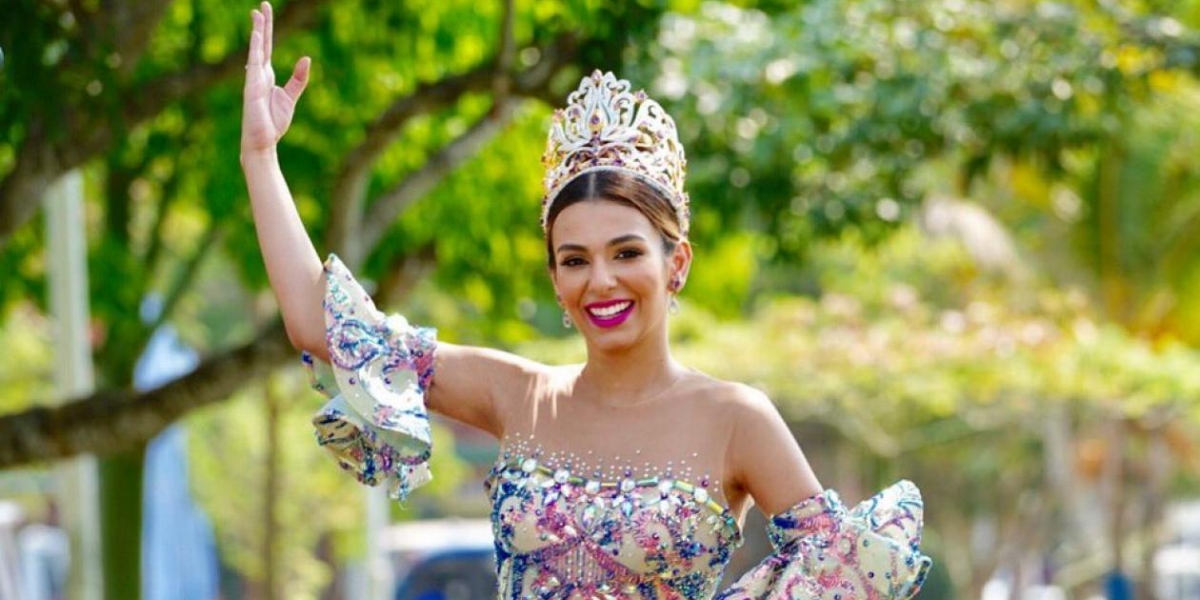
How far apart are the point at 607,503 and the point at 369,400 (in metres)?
0.43

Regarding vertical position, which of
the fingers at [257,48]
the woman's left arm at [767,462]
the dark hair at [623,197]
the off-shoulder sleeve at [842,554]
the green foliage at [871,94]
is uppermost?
the green foliage at [871,94]

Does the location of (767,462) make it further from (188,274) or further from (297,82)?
(188,274)

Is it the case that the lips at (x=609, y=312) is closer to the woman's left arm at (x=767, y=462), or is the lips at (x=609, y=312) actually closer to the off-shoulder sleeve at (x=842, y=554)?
the woman's left arm at (x=767, y=462)

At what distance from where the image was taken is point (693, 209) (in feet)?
31.8

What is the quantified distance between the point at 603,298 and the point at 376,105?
5918 millimetres

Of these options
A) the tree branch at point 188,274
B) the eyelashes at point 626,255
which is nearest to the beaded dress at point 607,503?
the eyelashes at point 626,255

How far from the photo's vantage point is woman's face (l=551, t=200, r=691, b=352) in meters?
4.16

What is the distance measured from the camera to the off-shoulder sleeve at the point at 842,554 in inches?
160

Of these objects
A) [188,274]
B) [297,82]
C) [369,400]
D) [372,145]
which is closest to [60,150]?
[372,145]

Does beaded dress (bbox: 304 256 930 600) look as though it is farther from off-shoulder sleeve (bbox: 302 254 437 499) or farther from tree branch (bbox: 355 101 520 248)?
tree branch (bbox: 355 101 520 248)

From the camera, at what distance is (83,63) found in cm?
704

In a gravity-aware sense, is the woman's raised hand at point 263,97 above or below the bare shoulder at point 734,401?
above

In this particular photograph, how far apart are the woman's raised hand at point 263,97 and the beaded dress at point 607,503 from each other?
244mm

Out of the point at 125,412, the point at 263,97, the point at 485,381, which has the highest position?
the point at 125,412
